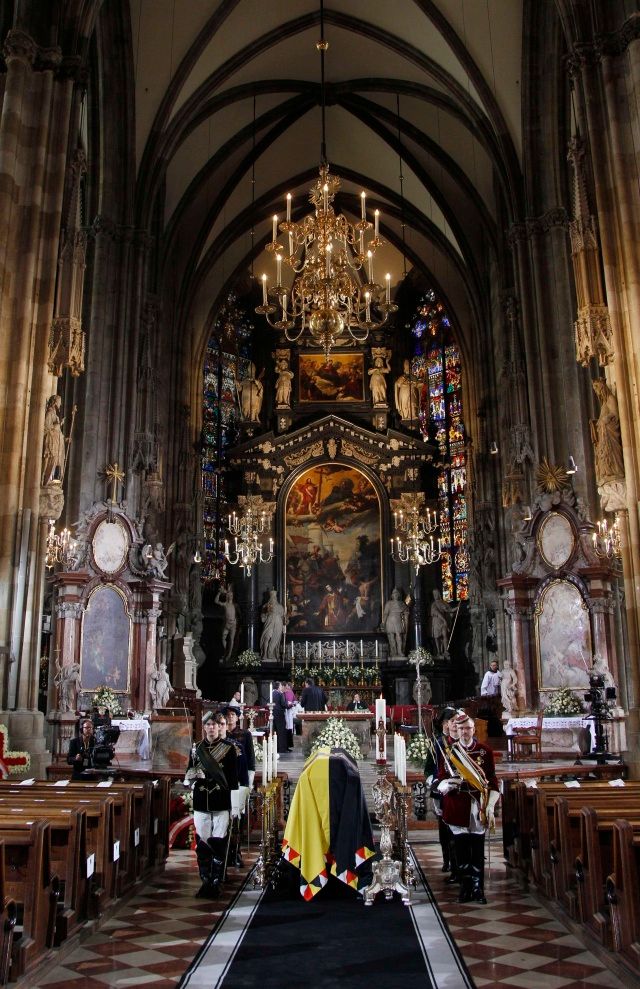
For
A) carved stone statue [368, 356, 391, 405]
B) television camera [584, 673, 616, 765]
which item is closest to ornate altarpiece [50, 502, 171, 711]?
television camera [584, 673, 616, 765]

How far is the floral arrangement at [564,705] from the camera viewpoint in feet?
50.6

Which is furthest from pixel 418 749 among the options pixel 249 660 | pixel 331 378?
pixel 331 378

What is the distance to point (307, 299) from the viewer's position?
13.7 m

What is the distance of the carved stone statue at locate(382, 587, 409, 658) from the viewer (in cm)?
2736

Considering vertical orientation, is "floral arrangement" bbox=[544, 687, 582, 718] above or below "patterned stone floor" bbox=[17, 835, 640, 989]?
above

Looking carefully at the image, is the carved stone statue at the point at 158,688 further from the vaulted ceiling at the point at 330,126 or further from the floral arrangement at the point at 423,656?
the vaulted ceiling at the point at 330,126

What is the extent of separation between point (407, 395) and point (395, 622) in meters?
7.40

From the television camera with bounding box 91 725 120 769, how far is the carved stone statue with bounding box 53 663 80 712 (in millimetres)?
7153

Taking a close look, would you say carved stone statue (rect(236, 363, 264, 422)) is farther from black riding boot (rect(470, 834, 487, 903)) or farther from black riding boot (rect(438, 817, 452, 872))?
black riding boot (rect(470, 834, 487, 903))

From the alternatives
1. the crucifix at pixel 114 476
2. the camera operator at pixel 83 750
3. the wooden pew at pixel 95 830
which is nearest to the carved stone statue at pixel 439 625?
the crucifix at pixel 114 476

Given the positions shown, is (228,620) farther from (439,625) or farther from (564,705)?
(564,705)

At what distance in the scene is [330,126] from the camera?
27125 millimetres

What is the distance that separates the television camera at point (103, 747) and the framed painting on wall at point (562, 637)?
9948mm

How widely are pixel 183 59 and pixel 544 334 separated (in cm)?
1015
